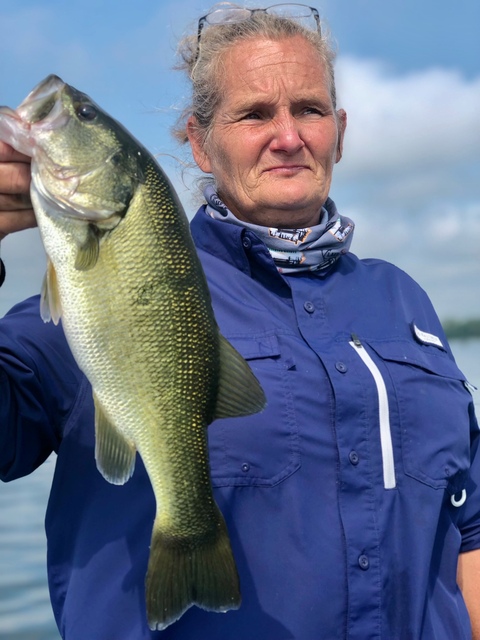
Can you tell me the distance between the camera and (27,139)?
2018 mm

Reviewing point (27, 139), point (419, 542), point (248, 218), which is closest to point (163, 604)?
point (419, 542)

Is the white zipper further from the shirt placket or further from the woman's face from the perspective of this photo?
the woman's face

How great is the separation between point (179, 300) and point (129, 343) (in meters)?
0.17

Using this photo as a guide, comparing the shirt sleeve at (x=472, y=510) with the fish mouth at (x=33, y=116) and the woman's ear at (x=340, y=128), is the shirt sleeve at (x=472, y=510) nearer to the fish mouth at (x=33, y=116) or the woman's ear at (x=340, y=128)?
the woman's ear at (x=340, y=128)

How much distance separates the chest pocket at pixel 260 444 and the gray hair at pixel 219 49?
1.23 m

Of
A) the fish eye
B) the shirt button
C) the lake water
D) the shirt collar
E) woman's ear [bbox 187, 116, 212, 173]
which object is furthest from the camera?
the lake water

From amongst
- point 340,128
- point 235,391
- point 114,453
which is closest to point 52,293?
point 114,453

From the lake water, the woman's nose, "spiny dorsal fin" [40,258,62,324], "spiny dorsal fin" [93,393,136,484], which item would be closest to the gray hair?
the woman's nose

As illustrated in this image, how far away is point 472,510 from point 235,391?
150 cm

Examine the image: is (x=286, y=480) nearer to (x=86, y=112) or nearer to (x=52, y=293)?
(x=52, y=293)

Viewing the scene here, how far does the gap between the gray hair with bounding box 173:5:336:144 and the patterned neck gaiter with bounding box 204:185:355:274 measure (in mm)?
359

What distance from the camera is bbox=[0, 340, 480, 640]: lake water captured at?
5566mm

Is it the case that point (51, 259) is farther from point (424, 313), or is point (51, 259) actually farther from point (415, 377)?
point (424, 313)

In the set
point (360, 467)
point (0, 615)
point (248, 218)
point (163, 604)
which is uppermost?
point (248, 218)
